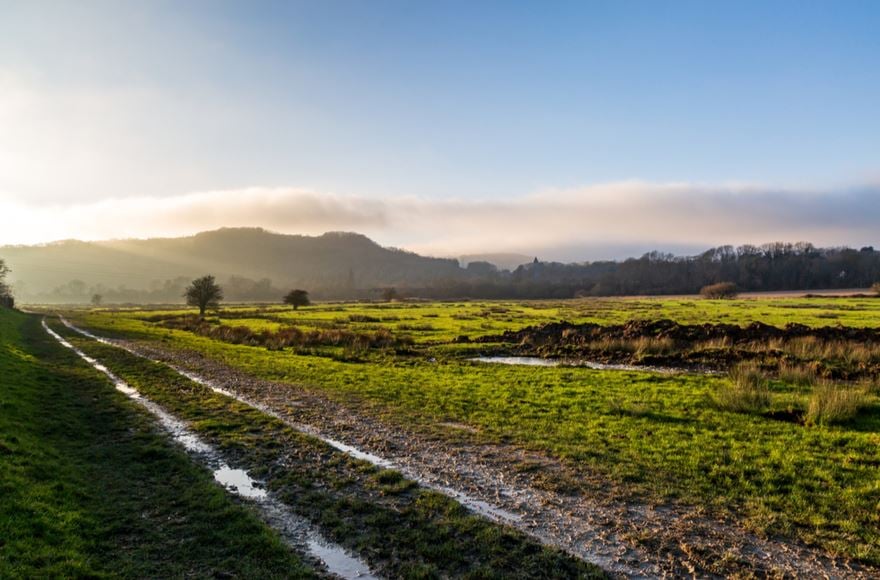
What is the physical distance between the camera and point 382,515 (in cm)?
934

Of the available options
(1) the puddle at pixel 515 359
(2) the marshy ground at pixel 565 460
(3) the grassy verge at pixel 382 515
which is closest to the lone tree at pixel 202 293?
(2) the marshy ground at pixel 565 460

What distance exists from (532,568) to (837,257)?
24892 cm

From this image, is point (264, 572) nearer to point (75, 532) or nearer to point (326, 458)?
point (75, 532)

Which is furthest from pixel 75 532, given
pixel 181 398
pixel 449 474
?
pixel 181 398

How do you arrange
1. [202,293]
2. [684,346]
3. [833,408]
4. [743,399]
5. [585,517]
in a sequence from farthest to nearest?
[202,293]
[684,346]
[743,399]
[833,408]
[585,517]

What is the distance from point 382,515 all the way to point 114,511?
524 centimetres

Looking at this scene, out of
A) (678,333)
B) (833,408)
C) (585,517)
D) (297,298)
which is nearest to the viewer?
(585,517)

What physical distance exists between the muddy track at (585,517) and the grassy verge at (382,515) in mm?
593

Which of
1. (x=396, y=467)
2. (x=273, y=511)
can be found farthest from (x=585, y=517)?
(x=273, y=511)

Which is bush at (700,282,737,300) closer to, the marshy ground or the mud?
the mud

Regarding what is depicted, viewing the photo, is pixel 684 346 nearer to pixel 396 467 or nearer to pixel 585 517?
pixel 396 467

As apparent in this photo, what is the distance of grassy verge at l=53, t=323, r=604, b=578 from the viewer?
760 cm

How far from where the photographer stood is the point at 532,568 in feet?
24.6

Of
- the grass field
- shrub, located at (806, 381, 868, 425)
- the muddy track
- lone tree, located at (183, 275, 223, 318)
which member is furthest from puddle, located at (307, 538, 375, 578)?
lone tree, located at (183, 275, 223, 318)
